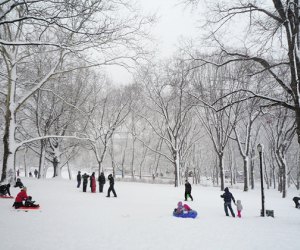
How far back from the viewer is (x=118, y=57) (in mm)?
13781

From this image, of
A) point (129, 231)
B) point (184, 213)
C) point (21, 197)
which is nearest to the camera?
point (129, 231)

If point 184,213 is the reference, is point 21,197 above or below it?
above

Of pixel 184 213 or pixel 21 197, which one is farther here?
pixel 184 213

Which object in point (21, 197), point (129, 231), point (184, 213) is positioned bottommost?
point (184, 213)

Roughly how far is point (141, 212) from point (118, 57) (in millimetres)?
7994

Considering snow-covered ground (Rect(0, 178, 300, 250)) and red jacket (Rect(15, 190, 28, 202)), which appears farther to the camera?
red jacket (Rect(15, 190, 28, 202))

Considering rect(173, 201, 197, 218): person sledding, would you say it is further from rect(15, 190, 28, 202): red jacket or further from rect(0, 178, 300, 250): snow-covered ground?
rect(15, 190, 28, 202): red jacket

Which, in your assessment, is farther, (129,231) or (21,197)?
(21,197)

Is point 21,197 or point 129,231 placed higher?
point 21,197

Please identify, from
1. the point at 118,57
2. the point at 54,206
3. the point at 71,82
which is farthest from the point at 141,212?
the point at 71,82

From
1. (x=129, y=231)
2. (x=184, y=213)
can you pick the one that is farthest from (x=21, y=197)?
(x=184, y=213)

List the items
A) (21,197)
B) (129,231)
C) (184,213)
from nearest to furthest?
1. (129,231)
2. (21,197)
3. (184,213)

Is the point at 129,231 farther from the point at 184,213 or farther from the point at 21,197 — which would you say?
the point at 21,197

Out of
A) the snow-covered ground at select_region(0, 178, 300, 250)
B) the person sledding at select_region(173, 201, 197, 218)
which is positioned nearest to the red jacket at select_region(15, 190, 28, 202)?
the snow-covered ground at select_region(0, 178, 300, 250)
